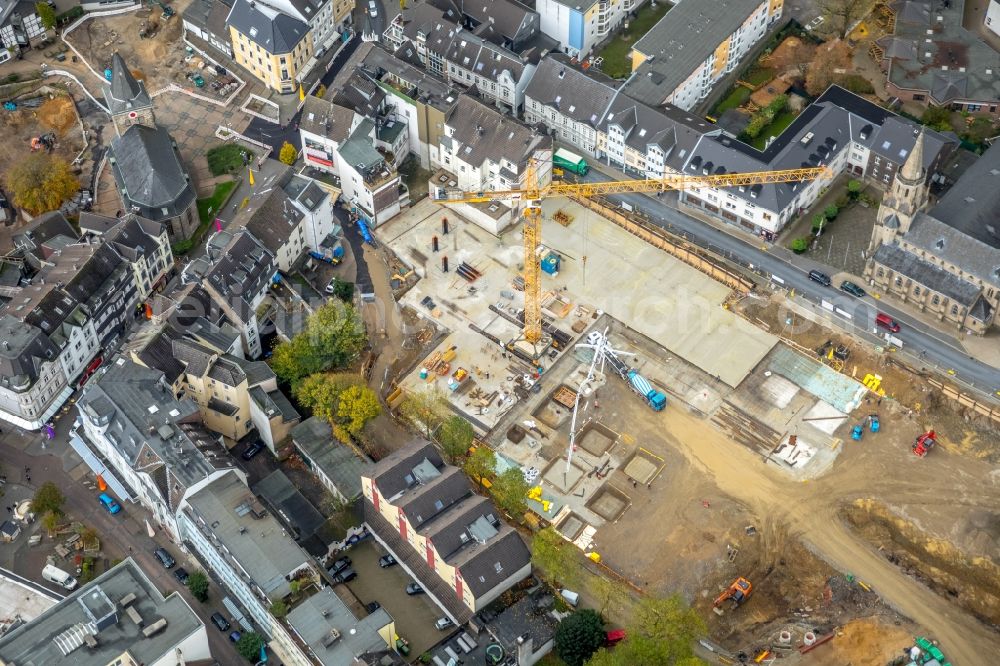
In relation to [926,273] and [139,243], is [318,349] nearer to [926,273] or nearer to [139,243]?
[139,243]

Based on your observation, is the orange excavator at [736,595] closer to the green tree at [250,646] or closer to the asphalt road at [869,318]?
the asphalt road at [869,318]

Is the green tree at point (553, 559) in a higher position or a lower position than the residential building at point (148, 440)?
lower

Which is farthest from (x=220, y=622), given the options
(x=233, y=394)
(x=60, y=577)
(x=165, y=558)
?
(x=233, y=394)

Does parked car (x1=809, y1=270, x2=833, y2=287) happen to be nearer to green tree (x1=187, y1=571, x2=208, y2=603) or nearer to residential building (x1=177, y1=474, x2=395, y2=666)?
residential building (x1=177, y1=474, x2=395, y2=666)

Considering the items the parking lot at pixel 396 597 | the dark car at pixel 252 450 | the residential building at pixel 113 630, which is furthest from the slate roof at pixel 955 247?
the residential building at pixel 113 630

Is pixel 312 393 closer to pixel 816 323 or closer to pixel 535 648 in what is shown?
pixel 535 648

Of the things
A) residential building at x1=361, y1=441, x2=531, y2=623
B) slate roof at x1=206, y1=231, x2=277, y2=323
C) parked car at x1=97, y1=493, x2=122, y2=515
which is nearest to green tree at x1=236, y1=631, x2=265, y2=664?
residential building at x1=361, y1=441, x2=531, y2=623
